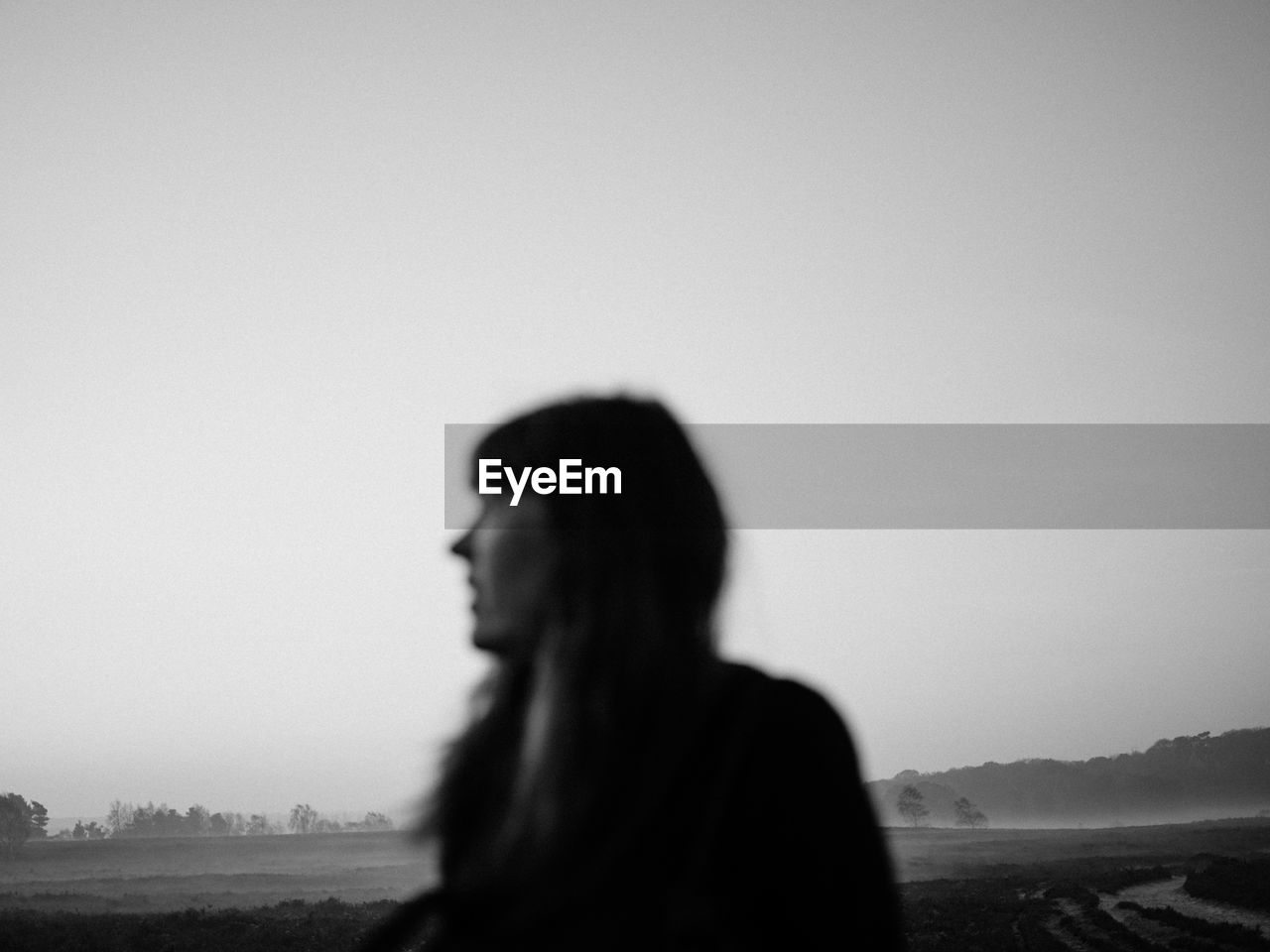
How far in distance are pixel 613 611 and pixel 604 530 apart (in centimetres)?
17

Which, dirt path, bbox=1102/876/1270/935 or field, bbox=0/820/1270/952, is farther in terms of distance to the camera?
dirt path, bbox=1102/876/1270/935

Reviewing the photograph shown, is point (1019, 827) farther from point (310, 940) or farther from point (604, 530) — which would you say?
point (604, 530)

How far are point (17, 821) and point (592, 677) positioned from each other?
9927cm

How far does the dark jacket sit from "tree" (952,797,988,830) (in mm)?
142606

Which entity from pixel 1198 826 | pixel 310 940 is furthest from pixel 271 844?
pixel 1198 826

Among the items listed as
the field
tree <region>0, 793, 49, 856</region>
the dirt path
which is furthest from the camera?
tree <region>0, 793, 49, 856</region>

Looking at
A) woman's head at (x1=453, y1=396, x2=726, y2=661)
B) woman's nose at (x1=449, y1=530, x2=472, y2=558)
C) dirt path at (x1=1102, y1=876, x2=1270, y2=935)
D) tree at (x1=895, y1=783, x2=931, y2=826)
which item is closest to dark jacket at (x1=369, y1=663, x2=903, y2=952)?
woman's head at (x1=453, y1=396, x2=726, y2=661)

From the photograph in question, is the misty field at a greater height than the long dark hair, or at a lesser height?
lesser

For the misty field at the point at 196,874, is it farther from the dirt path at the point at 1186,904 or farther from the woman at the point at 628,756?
the woman at the point at 628,756

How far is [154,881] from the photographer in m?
71.8

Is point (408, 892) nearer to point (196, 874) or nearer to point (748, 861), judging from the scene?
point (196, 874)

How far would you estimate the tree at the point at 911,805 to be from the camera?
12169cm

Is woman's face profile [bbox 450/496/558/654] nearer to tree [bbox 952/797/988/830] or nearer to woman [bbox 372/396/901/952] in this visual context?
woman [bbox 372/396/901/952]

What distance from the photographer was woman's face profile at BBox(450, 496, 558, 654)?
1.57 metres
